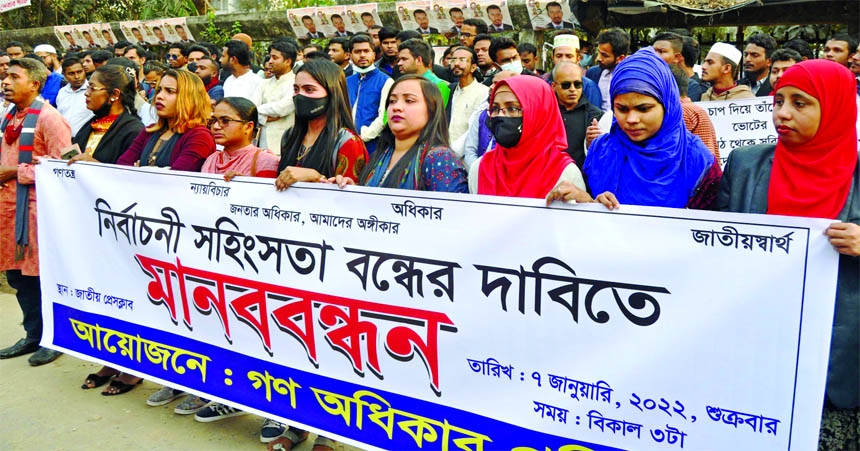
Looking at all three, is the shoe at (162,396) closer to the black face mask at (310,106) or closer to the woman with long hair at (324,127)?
the woman with long hair at (324,127)

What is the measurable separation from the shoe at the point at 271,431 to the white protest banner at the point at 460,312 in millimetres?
211

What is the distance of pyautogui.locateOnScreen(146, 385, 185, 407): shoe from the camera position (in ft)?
12.8

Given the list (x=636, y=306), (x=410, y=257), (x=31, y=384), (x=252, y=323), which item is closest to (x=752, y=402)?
(x=636, y=306)

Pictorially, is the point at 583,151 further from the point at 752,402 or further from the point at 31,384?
the point at 31,384

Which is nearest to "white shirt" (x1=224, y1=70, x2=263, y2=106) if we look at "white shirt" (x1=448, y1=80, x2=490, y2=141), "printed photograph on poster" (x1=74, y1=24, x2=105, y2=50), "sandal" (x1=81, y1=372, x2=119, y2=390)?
"white shirt" (x1=448, y1=80, x2=490, y2=141)

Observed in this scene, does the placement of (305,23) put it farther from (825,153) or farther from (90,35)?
(825,153)

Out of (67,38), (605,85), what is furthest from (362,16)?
(67,38)

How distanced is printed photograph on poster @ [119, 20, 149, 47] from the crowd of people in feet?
29.9

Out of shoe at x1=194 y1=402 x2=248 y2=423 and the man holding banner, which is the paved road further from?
the man holding banner

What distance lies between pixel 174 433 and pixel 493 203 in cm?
203

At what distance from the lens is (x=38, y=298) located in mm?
4758

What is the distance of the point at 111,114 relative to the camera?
4.60 metres

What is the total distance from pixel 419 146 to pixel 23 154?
2.79 meters

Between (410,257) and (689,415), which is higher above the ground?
(410,257)
